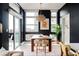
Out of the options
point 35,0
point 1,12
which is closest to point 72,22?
point 1,12

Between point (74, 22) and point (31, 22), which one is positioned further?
point (31, 22)

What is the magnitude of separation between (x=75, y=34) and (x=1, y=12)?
3.39 metres

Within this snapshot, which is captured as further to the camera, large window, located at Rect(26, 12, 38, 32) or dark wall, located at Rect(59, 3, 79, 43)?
large window, located at Rect(26, 12, 38, 32)

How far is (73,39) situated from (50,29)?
3914 millimetres

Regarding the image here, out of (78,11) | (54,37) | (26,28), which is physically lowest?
(54,37)

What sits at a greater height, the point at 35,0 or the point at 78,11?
the point at 78,11

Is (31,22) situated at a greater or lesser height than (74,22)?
greater

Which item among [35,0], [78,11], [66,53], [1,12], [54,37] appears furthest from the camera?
[54,37]

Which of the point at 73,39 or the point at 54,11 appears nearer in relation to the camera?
the point at 73,39

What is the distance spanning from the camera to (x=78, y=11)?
20.5ft

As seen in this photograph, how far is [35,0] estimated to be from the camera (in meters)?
0.75

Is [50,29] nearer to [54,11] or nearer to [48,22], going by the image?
[48,22]

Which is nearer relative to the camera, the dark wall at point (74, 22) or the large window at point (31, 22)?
the dark wall at point (74, 22)

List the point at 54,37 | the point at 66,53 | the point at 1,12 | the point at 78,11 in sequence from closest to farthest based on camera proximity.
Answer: the point at 66,53
the point at 1,12
the point at 78,11
the point at 54,37
